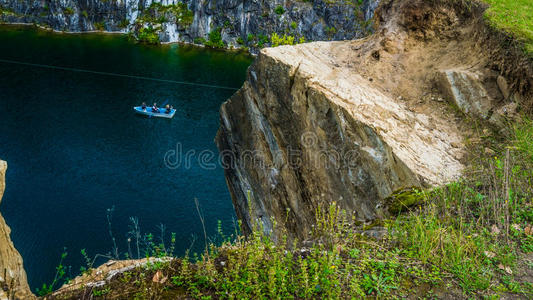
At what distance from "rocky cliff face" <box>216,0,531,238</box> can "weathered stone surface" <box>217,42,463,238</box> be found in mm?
36

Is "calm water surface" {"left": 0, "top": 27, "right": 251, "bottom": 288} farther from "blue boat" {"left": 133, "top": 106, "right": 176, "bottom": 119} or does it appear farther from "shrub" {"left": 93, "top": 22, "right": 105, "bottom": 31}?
"shrub" {"left": 93, "top": 22, "right": 105, "bottom": 31}

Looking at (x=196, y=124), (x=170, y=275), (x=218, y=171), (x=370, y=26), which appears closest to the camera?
(x=170, y=275)

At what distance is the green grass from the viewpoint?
9.75 meters

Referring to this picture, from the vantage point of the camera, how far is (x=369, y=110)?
33.6 feet

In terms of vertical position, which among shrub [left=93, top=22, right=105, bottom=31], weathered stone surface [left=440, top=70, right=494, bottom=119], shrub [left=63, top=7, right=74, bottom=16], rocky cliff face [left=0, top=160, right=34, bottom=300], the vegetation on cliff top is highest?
shrub [left=63, top=7, right=74, bottom=16]

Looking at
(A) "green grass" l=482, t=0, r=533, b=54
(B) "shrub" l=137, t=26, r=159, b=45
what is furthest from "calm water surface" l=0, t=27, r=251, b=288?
(B) "shrub" l=137, t=26, r=159, b=45

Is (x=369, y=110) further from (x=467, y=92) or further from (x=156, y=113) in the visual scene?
(x=156, y=113)

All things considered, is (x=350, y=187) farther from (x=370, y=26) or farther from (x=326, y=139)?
(x=370, y=26)

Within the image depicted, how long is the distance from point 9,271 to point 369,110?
887cm

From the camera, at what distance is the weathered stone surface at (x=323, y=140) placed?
9.30 m

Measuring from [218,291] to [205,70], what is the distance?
175 ft

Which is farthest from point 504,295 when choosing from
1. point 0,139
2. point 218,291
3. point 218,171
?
point 0,139

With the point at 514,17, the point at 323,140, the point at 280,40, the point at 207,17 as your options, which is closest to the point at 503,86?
the point at 514,17

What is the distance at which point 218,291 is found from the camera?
4.82m
